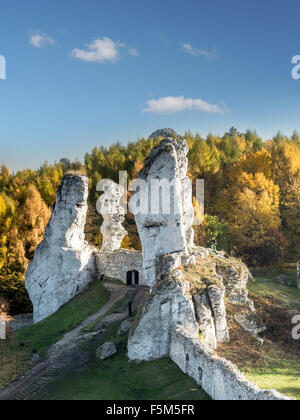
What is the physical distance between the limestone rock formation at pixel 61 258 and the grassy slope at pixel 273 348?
12.8 metres

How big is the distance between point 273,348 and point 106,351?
8.52 meters

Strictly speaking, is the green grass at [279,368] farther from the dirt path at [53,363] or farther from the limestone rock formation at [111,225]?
the limestone rock formation at [111,225]

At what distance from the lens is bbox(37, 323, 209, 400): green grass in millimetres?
15204

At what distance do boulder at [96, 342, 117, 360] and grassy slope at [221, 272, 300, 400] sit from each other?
535 centimetres

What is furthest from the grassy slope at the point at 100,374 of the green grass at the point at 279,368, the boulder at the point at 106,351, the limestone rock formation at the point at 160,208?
the limestone rock formation at the point at 160,208

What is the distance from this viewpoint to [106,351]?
19.4m

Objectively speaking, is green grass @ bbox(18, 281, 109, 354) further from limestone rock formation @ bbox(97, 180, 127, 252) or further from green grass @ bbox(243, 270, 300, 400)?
green grass @ bbox(243, 270, 300, 400)

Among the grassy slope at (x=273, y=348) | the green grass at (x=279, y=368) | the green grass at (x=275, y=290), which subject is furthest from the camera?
the green grass at (x=275, y=290)

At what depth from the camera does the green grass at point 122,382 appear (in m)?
15.2

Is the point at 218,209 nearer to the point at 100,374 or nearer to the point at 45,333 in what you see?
the point at 45,333

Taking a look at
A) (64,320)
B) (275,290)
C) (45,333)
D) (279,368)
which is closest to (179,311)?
(279,368)

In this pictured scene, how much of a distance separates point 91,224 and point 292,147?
2607 cm
